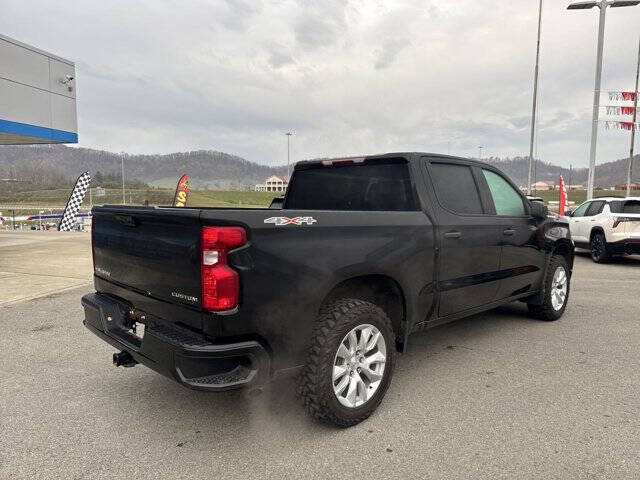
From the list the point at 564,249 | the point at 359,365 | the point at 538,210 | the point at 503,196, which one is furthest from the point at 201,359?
the point at 564,249

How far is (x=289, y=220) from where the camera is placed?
2.62 metres

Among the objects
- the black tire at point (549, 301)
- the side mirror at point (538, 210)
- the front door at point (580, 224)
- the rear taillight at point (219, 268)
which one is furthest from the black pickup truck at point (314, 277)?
the front door at point (580, 224)

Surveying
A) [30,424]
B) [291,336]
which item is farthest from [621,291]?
[30,424]

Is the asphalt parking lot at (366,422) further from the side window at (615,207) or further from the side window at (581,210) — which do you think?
the side window at (581,210)

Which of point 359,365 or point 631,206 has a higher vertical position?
point 631,206

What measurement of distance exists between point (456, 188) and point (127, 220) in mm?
2699

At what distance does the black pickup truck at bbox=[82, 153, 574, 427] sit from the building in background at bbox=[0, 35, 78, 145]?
1093 cm

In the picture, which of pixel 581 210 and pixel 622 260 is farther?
pixel 581 210

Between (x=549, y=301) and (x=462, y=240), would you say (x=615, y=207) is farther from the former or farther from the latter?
(x=462, y=240)

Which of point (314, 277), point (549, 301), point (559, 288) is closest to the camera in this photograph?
point (314, 277)

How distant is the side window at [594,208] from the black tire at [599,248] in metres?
0.54

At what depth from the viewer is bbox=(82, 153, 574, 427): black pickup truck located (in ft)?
8.07

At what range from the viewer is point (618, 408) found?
10.6 ft

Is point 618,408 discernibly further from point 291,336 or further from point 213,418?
point 213,418
